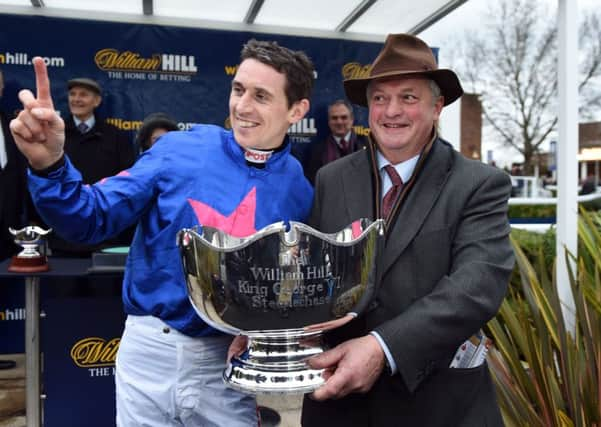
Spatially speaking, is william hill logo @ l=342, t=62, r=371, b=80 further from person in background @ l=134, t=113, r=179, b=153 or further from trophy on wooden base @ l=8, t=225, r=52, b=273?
trophy on wooden base @ l=8, t=225, r=52, b=273

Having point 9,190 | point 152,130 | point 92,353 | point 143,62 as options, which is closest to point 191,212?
point 92,353

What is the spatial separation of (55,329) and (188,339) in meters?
2.34

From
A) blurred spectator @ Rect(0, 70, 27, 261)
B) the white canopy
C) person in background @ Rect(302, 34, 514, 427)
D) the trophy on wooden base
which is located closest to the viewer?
person in background @ Rect(302, 34, 514, 427)

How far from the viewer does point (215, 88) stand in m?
5.75

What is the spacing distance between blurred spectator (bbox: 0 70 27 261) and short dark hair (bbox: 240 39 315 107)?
3404 mm

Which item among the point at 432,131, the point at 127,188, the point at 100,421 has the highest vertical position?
the point at 432,131

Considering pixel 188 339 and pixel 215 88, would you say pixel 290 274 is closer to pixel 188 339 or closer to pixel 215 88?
pixel 188 339

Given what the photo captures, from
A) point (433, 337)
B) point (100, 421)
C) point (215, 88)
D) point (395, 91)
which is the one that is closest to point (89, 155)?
point (215, 88)

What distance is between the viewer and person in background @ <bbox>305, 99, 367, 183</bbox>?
222 inches

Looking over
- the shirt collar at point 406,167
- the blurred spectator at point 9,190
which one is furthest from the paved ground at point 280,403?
the blurred spectator at point 9,190

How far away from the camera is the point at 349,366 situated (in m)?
1.21

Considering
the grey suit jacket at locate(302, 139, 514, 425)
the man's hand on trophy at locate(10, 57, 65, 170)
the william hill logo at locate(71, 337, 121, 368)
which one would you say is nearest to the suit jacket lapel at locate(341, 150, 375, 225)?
the grey suit jacket at locate(302, 139, 514, 425)

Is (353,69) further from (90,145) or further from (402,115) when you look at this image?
(402,115)

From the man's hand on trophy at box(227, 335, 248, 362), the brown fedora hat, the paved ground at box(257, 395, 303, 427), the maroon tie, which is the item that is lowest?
the paved ground at box(257, 395, 303, 427)
